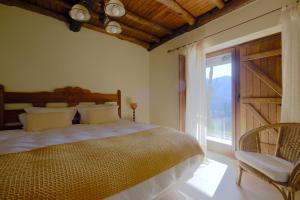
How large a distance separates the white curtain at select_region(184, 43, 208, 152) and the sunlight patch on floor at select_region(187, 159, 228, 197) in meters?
0.33

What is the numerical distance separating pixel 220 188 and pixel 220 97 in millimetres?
1739

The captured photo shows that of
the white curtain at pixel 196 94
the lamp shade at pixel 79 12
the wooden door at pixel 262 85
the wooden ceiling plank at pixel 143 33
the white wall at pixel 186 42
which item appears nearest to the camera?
the lamp shade at pixel 79 12

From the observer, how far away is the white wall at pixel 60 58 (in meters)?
2.40

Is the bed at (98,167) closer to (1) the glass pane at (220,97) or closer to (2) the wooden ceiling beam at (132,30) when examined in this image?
(1) the glass pane at (220,97)

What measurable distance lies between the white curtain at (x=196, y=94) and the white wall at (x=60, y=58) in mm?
1431

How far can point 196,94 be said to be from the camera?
2.82m

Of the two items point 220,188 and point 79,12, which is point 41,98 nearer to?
point 79,12

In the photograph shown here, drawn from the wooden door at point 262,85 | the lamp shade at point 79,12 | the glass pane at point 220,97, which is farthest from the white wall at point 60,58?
the wooden door at point 262,85

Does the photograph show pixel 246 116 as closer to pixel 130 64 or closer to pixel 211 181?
pixel 211 181

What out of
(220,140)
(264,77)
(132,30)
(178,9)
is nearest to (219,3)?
(178,9)

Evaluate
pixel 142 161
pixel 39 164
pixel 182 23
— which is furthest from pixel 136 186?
pixel 182 23

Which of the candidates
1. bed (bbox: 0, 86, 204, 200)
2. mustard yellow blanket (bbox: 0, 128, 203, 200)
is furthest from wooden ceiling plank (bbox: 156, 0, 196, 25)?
mustard yellow blanket (bbox: 0, 128, 203, 200)

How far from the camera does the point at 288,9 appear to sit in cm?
180

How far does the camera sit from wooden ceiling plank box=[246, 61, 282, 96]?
217 cm
